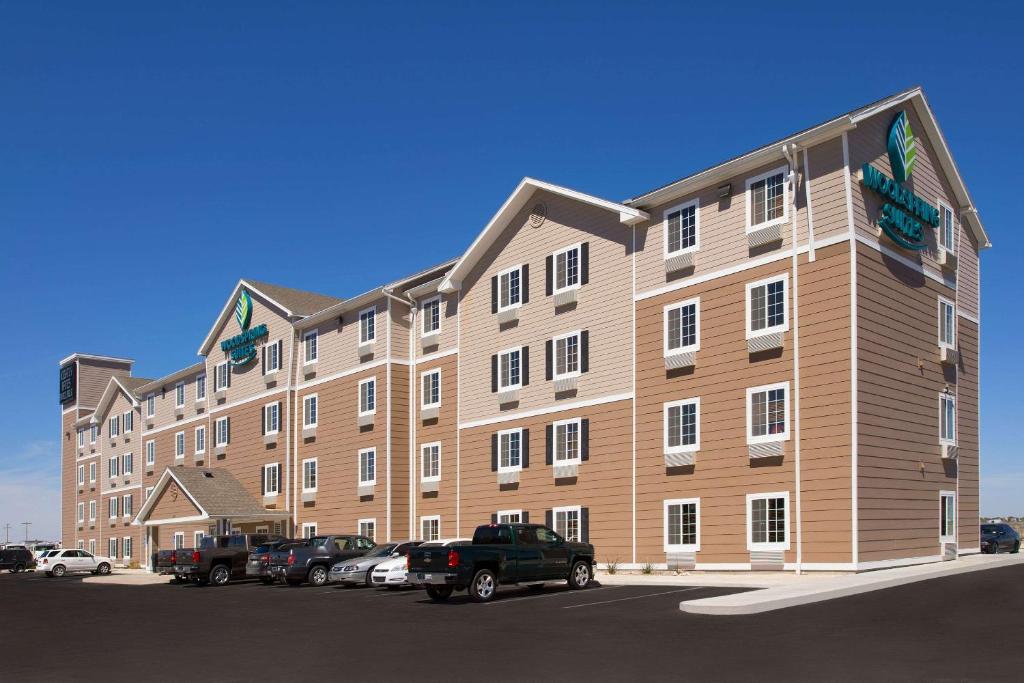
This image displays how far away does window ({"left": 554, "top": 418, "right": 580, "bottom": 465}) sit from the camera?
119 feet

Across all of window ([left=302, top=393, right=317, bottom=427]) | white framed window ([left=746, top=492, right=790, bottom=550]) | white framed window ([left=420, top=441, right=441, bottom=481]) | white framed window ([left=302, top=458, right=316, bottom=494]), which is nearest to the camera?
white framed window ([left=746, top=492, right=790, bottom=550])

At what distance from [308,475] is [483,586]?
90.7ft

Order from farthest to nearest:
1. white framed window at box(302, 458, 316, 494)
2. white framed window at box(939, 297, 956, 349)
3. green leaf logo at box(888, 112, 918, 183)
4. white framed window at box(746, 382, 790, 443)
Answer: white framed window at box(302, 458, 316, 494) → white framed window at box(939, 297, 956, 349) → green leaf logo at box(888, 112, 918, 183) → white framed window at box(746, 382, 790, 443)

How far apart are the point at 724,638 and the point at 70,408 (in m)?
81.8

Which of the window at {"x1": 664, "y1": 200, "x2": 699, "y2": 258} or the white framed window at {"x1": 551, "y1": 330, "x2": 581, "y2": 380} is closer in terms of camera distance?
the window at {"x1": 664, "y1": 200, "x2": 699, "y2": 258}

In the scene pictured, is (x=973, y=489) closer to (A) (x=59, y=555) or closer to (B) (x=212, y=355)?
(B) (x=212, y=355)

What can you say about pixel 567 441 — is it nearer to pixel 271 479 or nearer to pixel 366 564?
pixel 366 564

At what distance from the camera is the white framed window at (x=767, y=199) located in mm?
29719

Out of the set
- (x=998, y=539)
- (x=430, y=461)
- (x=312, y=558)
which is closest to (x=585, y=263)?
(x=430, y=461)

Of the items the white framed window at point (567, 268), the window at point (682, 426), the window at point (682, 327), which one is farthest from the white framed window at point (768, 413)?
the white framed window at point (567, 268)

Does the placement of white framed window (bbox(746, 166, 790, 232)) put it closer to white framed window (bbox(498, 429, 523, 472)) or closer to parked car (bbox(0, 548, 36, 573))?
white framed window (bbox(498, 429, 523, 472))

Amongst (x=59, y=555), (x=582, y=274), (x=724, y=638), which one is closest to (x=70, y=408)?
(x=59, y=555)

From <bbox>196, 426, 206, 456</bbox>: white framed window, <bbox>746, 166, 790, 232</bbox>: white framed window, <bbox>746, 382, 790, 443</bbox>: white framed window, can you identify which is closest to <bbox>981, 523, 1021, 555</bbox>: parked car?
<bbox>746, 382, 790, 443</bbox>: white framed window

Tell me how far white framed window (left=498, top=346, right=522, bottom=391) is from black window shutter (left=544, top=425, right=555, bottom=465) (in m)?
2.37
